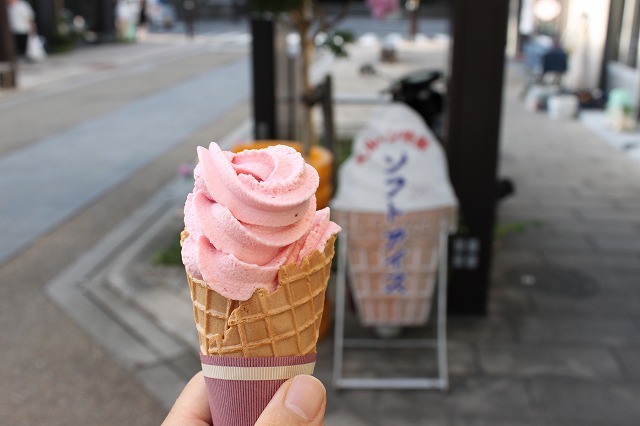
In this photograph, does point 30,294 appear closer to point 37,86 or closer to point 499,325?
point 499,325

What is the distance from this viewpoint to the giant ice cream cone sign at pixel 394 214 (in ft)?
14.9

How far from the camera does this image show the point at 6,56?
56.9ft

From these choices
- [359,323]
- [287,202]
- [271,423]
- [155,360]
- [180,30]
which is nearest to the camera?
[271,423]

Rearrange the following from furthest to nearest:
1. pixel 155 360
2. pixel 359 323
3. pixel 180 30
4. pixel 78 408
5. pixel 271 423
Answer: pixel 180 30 < pixel 359 323 < pixel 155 360 < pixel 78 408 < pixel 271 423

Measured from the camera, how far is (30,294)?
20.3 feet

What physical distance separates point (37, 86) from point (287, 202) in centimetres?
1831

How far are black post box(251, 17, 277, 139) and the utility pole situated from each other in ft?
39.5

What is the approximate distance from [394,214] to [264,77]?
3769 millimetres

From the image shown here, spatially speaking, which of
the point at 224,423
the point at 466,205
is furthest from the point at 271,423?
the point at 466,205

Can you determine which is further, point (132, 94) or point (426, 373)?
point (132, 94)

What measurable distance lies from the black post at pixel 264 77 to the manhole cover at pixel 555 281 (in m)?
3.31

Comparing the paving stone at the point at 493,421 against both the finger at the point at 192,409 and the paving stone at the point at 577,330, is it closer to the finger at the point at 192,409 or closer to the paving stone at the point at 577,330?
the paving stone at the point at 577,330

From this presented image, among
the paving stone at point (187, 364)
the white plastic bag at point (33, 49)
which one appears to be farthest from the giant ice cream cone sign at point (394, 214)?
the white plastic bag at point (33, 49)

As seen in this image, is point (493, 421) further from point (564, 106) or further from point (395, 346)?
point (564, 106)
